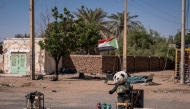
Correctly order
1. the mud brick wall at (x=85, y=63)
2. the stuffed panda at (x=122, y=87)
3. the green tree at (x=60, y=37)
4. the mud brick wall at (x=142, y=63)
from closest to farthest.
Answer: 1. the stuffed panda at (x=122, y=87)
2. the green tree at (x=60, y=37)
3. the mud brick wall at (x=85, y=63)
4. the mud brick wall at (x=142, y=63)

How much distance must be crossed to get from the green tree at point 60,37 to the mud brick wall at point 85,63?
9251 mm

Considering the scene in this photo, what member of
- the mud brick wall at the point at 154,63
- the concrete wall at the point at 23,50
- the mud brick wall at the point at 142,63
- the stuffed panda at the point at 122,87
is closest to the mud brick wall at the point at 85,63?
the concrete wall at the point at 23,50

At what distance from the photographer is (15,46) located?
30.1 meters

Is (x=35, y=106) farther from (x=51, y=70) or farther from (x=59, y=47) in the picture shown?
(x=51, y=70)

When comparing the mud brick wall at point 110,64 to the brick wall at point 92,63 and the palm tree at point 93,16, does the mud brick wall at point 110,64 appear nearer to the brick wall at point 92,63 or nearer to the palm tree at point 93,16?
Answer: the brick wall at point 92,63

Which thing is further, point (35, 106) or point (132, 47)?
point (132, 47)

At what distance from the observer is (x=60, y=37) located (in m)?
23.4

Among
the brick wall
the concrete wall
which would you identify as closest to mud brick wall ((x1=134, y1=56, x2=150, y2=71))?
the brick wall

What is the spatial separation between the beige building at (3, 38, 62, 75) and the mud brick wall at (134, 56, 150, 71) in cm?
1446

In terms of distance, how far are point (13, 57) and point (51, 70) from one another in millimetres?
4080

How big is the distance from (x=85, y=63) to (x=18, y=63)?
294 inches

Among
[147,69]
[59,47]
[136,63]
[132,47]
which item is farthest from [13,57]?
[132,47]

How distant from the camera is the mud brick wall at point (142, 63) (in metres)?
40.5

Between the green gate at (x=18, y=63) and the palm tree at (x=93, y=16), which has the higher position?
the palm tree at (x=93, y=16)
